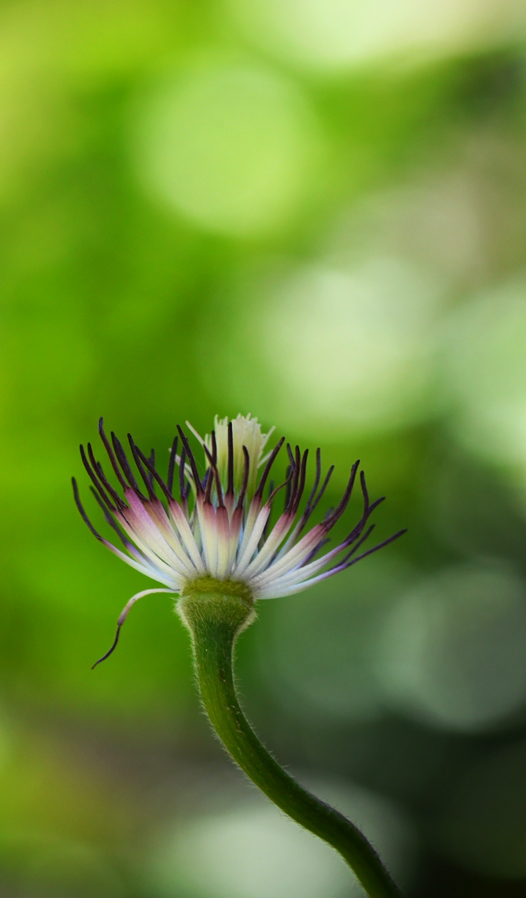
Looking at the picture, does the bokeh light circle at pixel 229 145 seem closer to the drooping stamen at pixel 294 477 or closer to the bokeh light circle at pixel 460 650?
the bokeh light circle at pixel 460 650

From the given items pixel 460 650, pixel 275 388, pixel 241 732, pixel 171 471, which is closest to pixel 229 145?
pixel 275 388

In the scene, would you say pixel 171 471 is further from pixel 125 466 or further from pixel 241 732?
pixel 241 732

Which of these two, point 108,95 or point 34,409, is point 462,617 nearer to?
point 34,409

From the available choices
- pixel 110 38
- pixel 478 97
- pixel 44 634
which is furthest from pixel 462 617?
pixel 110 38

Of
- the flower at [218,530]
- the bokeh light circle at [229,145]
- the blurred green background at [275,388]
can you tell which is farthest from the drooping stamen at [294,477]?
the bokeh light circle at [229,145]

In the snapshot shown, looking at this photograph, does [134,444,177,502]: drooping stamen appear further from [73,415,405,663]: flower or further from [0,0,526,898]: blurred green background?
[0,0,526,898]: blurred green background

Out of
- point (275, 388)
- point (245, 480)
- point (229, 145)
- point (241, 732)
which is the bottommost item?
point (241, 732)
